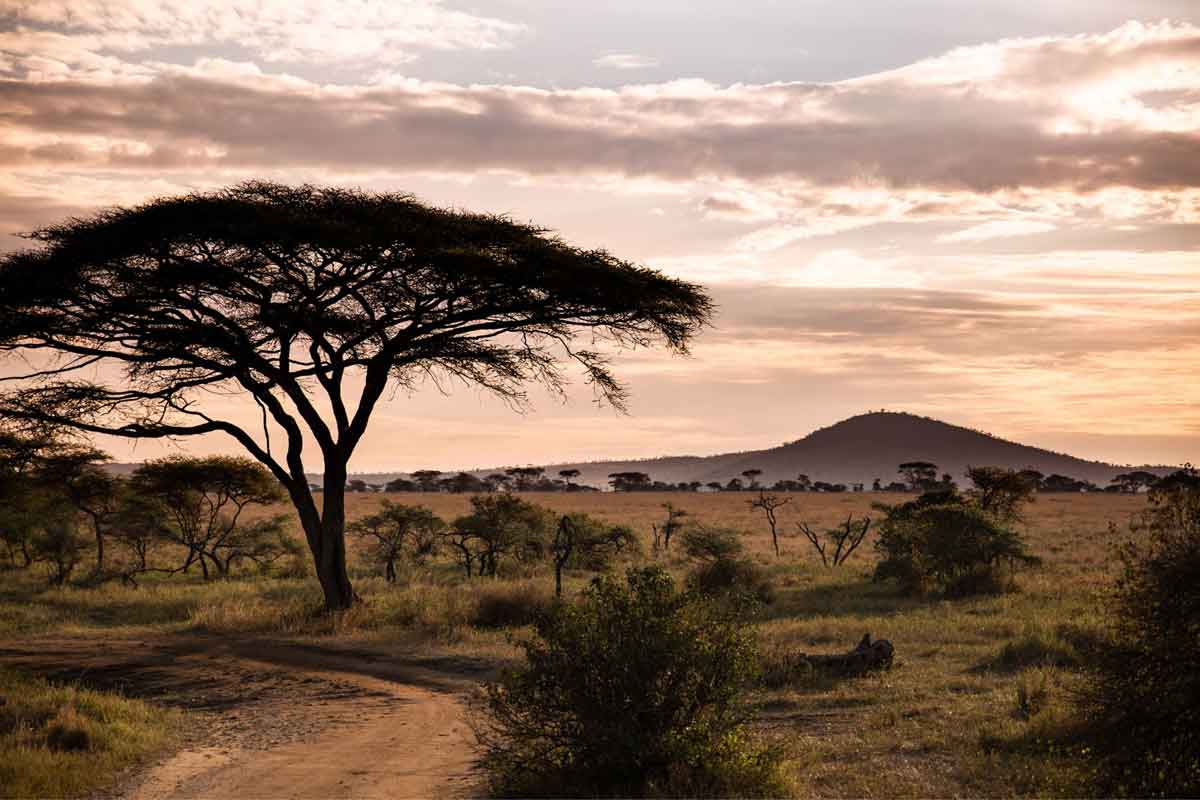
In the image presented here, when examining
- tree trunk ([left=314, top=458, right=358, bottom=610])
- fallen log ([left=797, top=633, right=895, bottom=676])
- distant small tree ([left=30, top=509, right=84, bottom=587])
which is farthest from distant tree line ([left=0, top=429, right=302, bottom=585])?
fallen log ([left=797, top=633, right=895, bottom=676])

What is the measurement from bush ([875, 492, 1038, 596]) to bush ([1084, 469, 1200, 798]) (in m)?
16.2

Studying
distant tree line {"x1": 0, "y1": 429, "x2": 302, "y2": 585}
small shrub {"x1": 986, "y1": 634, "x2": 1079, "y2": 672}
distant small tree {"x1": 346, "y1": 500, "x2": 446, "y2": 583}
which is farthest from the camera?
distant small tree {"x1": 346, "y1": 500, "x2": 446, "y2": 583}

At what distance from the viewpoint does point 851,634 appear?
18.5 meters

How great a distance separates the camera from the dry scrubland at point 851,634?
32.4 ft

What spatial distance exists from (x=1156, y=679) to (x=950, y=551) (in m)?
18.3

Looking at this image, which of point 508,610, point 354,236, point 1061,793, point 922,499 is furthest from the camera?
point 922,499

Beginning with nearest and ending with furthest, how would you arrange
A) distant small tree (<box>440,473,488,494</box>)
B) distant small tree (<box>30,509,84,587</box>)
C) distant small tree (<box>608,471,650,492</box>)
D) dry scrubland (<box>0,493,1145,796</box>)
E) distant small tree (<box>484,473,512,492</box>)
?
dry scrubland (<box>0,493,1145,796</box>), distant small tree (<box>30,509,84,587</box>), distant small tree (<box>484,473,512,492</box>), distant small tree (<box>608,471,650,492</box>), distant small tree (<box>440,473,488,494</box>)

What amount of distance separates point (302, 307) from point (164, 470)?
13.7m

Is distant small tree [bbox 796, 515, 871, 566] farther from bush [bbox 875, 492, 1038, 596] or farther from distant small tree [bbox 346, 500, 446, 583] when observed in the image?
distant small tree [bbox 346, 500, 446, 583]

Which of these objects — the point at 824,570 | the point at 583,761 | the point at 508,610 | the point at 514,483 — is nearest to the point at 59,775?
the point at 583,761

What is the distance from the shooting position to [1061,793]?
8.75 m

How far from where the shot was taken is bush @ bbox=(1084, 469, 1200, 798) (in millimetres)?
8109

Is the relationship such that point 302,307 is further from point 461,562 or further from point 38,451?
point 461,562

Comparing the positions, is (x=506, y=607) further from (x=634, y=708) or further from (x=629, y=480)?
(x=629, y=480)
